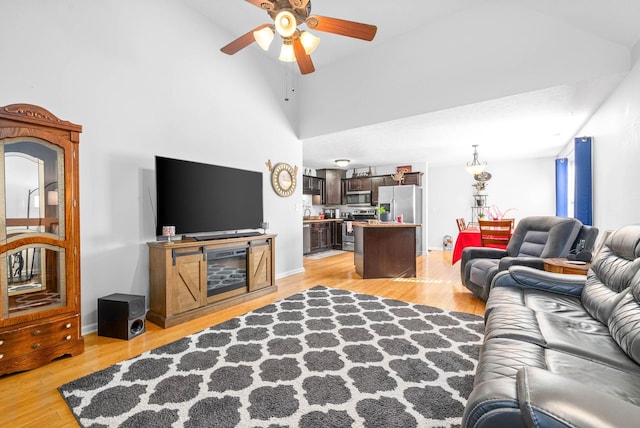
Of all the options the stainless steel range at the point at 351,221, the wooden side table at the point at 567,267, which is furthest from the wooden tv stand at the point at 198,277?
the stainless steel range at the point at 351,221

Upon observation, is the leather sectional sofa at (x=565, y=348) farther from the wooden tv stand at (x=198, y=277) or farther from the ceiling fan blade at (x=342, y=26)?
the wooden tv stand at (x=198, y=277)

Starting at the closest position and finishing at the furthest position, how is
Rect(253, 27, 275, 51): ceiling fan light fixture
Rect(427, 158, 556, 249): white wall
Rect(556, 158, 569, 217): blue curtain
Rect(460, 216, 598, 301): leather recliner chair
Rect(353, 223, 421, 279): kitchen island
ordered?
Rect(253, 27, 275, 51): ceiling fan light fixture → Rect(460, 216, 598, 301): leather recliner chair → Rect(353, 223, 421, 279): kitchen island → Rect(556, 158, 569, 217): blue curtain → Rect(427, 158, 556, 249): white wall

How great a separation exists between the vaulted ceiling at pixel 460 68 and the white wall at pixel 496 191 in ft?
6.02

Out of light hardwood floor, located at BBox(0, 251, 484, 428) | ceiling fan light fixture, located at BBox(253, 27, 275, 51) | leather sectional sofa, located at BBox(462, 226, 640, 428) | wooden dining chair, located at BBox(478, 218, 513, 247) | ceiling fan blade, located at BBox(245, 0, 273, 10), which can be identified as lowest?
light hardwood floor, located at BBox(0, 251, 484, 428)

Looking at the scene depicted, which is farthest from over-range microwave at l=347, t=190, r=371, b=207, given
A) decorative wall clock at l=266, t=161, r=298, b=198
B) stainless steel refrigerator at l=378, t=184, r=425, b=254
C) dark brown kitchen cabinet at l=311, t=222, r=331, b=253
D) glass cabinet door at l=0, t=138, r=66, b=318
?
glass cabinet door at l=0, t=138, r=66, b=318

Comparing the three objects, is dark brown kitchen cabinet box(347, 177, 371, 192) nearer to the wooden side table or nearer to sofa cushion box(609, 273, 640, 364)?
the wooden side table

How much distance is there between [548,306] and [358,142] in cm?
402

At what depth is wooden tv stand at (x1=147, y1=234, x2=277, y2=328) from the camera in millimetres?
2840

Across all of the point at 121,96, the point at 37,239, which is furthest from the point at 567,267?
the point at 121,96

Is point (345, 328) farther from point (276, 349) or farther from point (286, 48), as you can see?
point (286, 48)

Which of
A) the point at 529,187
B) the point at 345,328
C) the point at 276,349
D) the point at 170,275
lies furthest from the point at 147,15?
the point at 529,187

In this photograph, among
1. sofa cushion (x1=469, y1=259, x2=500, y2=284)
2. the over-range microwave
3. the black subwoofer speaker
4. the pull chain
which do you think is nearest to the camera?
the black subwoofer speaker

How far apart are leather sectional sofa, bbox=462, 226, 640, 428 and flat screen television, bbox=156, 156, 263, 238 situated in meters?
2.92

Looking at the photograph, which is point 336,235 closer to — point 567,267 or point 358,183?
point 358,183
